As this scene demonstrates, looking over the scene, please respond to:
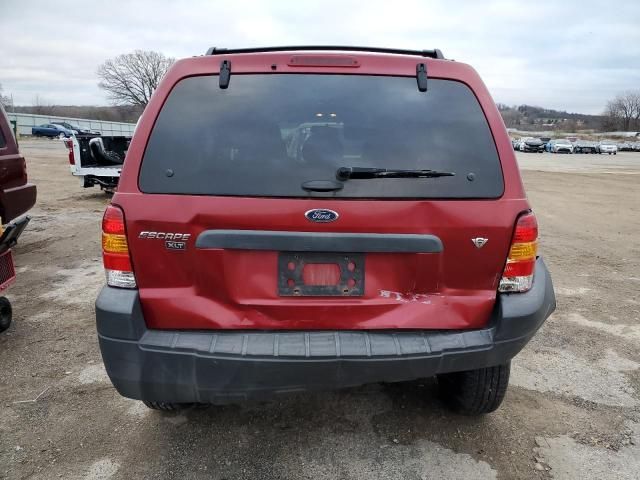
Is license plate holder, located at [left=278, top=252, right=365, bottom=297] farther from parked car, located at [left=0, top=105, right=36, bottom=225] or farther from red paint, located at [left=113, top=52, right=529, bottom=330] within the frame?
parked car, located at [left=0, top=105, right=36, bottom=225]

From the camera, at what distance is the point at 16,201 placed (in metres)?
5.18

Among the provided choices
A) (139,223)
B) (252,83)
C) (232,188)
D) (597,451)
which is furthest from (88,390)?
(597,451)

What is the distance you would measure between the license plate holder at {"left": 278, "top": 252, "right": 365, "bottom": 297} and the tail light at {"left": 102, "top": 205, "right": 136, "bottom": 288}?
708 mm

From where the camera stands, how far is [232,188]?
7.06 ft

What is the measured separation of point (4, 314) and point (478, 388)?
12.9 ft

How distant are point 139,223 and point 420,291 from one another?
1339 mm

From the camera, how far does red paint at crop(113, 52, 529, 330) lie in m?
2.14

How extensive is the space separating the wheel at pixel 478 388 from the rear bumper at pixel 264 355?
0.48 meters

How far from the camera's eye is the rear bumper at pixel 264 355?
2.12 m

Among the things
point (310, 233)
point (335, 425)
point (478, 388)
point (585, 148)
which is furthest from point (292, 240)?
point (585, 148)

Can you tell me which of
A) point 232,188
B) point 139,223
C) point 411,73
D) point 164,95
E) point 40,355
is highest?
point 411,73

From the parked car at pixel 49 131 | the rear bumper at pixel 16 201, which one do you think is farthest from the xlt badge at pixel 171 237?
the parked car at pixel 49 131

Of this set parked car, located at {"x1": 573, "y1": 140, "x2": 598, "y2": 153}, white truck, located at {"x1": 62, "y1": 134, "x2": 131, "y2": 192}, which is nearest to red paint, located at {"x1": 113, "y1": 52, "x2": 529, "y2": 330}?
white truck, located at {"x1": 62, "y1": 134, "x2": 131, "y2": 192}

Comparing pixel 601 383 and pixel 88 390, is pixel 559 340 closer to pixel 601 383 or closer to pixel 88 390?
pixel 601 383
